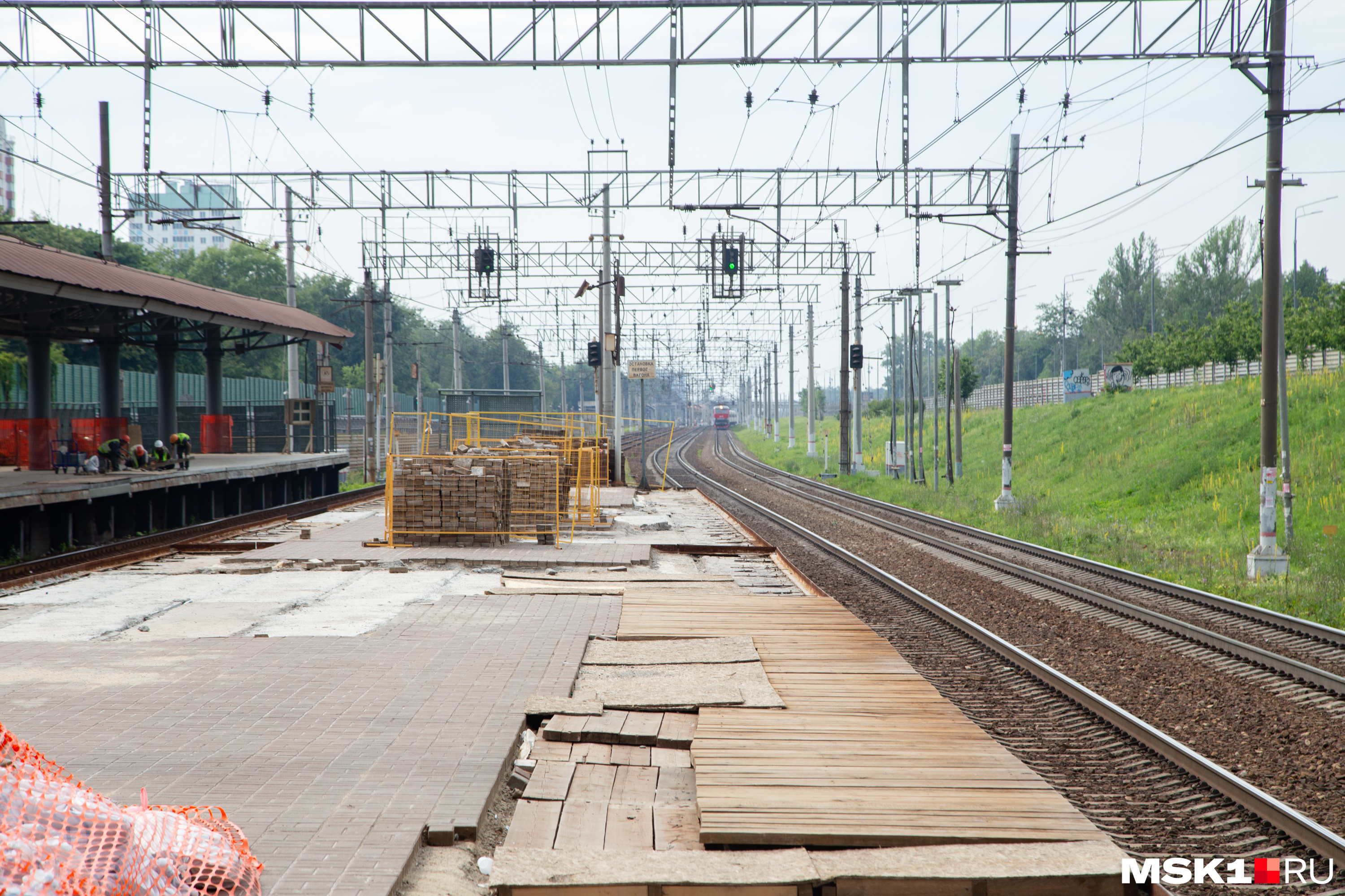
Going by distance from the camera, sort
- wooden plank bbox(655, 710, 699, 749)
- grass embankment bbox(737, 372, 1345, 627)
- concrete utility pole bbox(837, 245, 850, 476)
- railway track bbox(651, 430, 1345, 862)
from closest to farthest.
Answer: railway track bbox(651, 430, 1345, 862)
wooden plank bbox(655, 710, 699, 749)
grass embankment bbox(737, 372, 1345, 627)
concrete utility pole bbox(837, 245, 850, 476)

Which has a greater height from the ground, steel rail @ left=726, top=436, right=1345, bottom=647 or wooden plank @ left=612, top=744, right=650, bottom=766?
wooden plank @ left=612, top=744, right=650, bottom=766

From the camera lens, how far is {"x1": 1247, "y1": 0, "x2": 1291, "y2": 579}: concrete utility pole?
1530 cm

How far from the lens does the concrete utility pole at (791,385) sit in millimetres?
61562

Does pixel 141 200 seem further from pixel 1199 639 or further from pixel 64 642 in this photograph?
pixel 1199 639

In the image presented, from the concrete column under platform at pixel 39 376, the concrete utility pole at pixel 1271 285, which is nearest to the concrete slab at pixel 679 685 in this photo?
the concrete utility pole at pixel 1271 285

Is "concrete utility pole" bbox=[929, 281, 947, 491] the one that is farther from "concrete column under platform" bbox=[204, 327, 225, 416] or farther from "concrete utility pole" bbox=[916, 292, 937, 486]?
"concrete column under platform" bbox=[204, 327, 225, 416]

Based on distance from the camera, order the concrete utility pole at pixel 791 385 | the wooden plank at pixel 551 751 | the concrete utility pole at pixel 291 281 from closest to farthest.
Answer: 1. the wooden plank at pixel 551 751
2. the concrete utility pole at pixel 291 281
3. the concrete utility pole at pixel 791 385

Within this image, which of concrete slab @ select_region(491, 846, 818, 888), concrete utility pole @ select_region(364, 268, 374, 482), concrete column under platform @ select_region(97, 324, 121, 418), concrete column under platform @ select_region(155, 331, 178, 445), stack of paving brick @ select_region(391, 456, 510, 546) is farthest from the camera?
concrete utility pole @ select_region(364, 268, 374, 482)

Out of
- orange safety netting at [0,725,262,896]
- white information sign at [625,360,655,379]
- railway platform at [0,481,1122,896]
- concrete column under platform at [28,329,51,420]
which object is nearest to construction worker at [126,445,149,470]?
concrete column under platform at [28,329,51,420]

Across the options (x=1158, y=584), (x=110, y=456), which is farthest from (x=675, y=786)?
(x=110, y=456)

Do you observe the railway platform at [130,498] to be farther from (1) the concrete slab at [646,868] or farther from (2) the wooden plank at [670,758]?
(1) the concrete slab at [646,868]

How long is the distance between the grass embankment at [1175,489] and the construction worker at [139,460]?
2022cm

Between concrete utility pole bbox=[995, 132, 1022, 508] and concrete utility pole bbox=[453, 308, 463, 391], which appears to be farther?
concrete utility pole bbox=[453, 308, 463, 391]

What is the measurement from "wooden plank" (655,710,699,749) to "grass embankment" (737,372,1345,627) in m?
9.09
